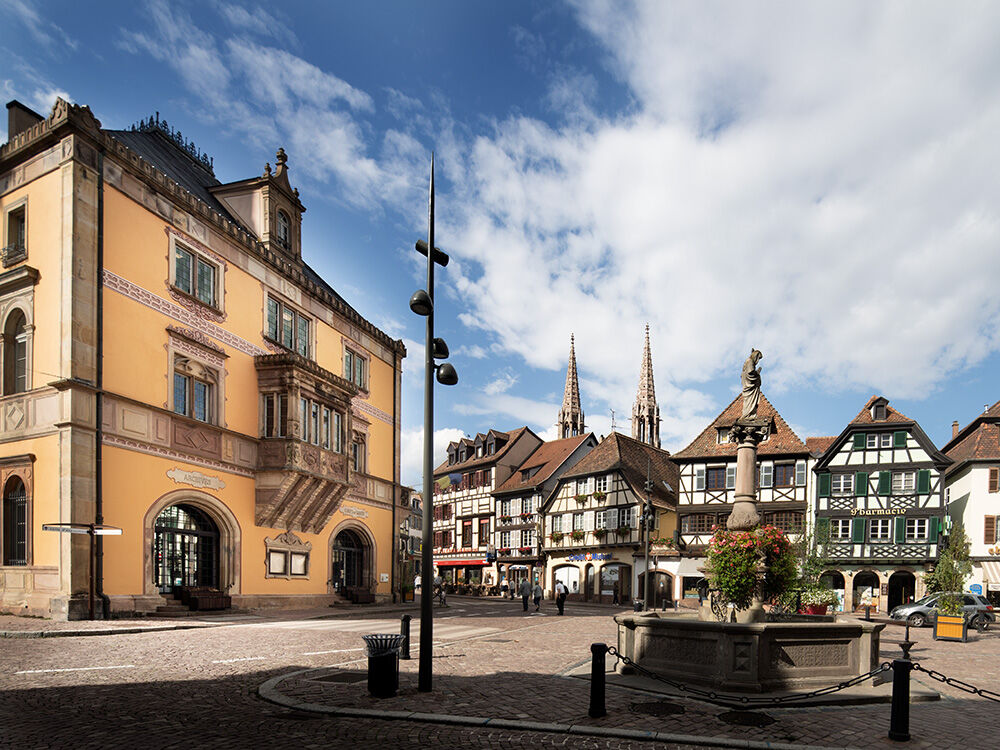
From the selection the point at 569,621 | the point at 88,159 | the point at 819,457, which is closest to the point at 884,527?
the point at 819,457

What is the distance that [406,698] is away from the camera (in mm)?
9391

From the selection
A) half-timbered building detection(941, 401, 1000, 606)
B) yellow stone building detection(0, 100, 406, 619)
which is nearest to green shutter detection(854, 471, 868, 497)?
half-timbered building detection(941, 401, 1000, 606)

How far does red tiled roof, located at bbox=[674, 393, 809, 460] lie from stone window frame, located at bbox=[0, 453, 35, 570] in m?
33.7

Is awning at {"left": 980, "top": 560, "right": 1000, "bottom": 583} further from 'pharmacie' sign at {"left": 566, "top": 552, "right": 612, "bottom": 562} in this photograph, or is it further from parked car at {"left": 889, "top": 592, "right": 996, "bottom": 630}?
'pharmacie' sign at {"left": 566, "top": 552, "right": 612, "bottom": 562}

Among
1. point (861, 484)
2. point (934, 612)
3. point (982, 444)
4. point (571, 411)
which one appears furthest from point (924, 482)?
point (571, 411)

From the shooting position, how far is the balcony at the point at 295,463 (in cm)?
2667

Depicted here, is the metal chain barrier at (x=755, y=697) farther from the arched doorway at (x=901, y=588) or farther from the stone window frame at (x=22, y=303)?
the arched doorway at (x=901, y=588)

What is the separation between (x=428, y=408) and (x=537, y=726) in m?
4.44

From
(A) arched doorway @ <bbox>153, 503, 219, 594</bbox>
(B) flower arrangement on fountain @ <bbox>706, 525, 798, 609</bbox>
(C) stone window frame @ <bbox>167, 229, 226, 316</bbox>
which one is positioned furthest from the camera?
(C) stone window frame @ <bbox>167, 229, 226, 316</bbox>

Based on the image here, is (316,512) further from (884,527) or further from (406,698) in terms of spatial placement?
(884,527)

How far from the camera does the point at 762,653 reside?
988 cm

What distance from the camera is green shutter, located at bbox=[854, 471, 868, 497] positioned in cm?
4112

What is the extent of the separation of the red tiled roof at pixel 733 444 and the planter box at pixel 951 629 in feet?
72.7

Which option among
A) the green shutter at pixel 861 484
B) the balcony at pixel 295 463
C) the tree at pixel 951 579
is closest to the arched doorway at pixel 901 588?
the tree at pixel 951 579
